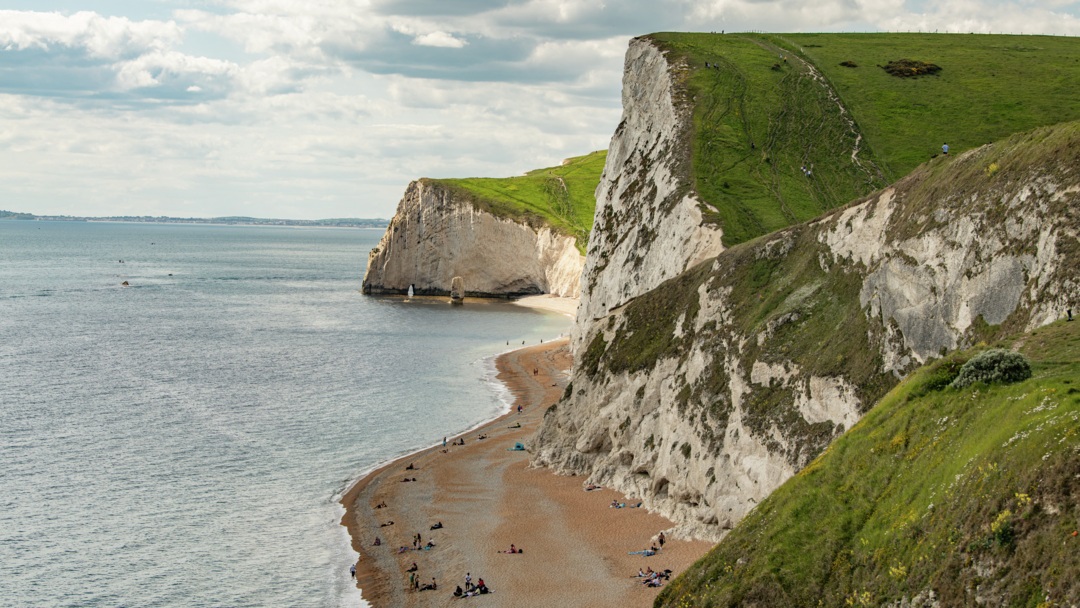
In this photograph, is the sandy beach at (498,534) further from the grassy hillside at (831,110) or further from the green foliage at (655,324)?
the grassy hillside at (831,110)

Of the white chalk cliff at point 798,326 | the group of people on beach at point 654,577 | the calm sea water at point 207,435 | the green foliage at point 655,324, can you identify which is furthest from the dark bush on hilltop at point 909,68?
the group of people on beach at point 654,577

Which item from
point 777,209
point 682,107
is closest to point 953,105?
point 682,107

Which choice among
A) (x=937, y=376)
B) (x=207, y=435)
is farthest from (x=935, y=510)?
(x=207, y=435)

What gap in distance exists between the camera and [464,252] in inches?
6727

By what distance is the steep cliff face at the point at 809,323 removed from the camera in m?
37.5

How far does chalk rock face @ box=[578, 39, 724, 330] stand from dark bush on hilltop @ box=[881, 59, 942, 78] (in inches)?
1007

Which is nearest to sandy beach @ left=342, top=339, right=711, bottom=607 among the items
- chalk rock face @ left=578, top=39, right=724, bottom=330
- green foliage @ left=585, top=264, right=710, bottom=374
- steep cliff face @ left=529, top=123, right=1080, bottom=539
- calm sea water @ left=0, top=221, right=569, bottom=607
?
calm sea water @ left=0, top=221, right=569, bottom=607

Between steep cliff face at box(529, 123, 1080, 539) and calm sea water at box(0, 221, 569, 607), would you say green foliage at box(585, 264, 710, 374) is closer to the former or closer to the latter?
steep cliff face at box(529, 123, 1080, 539)

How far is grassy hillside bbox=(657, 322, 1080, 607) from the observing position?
2164cm

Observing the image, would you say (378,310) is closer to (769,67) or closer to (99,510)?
(769,67)

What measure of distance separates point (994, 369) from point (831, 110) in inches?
2789

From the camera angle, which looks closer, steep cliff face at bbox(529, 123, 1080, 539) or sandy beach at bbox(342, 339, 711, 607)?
steep cliff face at bbox(529, 123, 1080, 539)

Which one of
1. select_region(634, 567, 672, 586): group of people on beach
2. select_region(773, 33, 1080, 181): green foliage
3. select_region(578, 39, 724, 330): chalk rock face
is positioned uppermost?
select_region(773, 33, 1080, 181): green foliage

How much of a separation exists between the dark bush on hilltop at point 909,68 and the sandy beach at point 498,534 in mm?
63173
